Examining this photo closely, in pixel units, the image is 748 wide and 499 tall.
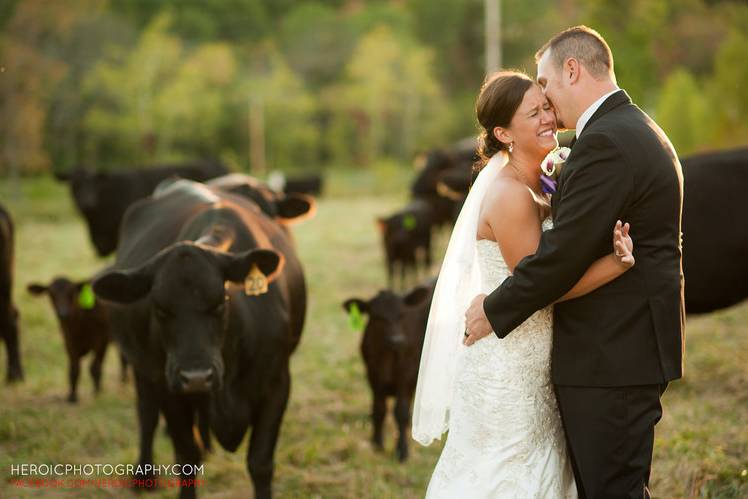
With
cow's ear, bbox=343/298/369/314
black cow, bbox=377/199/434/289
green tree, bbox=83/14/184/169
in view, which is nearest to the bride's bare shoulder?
cow's ear, bbox=343/298/369/314

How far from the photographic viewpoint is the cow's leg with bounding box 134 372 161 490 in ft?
17.5

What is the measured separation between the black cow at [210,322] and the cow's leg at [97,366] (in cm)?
189

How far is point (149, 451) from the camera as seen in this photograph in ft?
18.3

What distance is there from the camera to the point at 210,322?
14.2ft

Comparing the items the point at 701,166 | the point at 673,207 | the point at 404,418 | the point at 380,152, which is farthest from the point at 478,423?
the point at 380,152

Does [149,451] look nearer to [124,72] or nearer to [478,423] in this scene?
[478,423]

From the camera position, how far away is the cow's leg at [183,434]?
4938 millimetres

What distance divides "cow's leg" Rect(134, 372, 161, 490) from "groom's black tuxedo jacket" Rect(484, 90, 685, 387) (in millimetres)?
3029

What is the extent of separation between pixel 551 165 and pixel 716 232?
3308mm

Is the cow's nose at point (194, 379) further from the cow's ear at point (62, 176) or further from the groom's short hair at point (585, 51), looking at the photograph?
the cow's ear at point (62, 176)

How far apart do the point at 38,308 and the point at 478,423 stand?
9.04m

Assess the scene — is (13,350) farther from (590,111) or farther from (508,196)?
(590,111)

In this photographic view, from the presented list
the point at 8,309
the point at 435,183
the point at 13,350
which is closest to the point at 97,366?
the point at 13,350

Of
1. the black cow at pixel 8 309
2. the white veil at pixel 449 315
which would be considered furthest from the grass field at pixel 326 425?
the white veil at pixel 449 315
